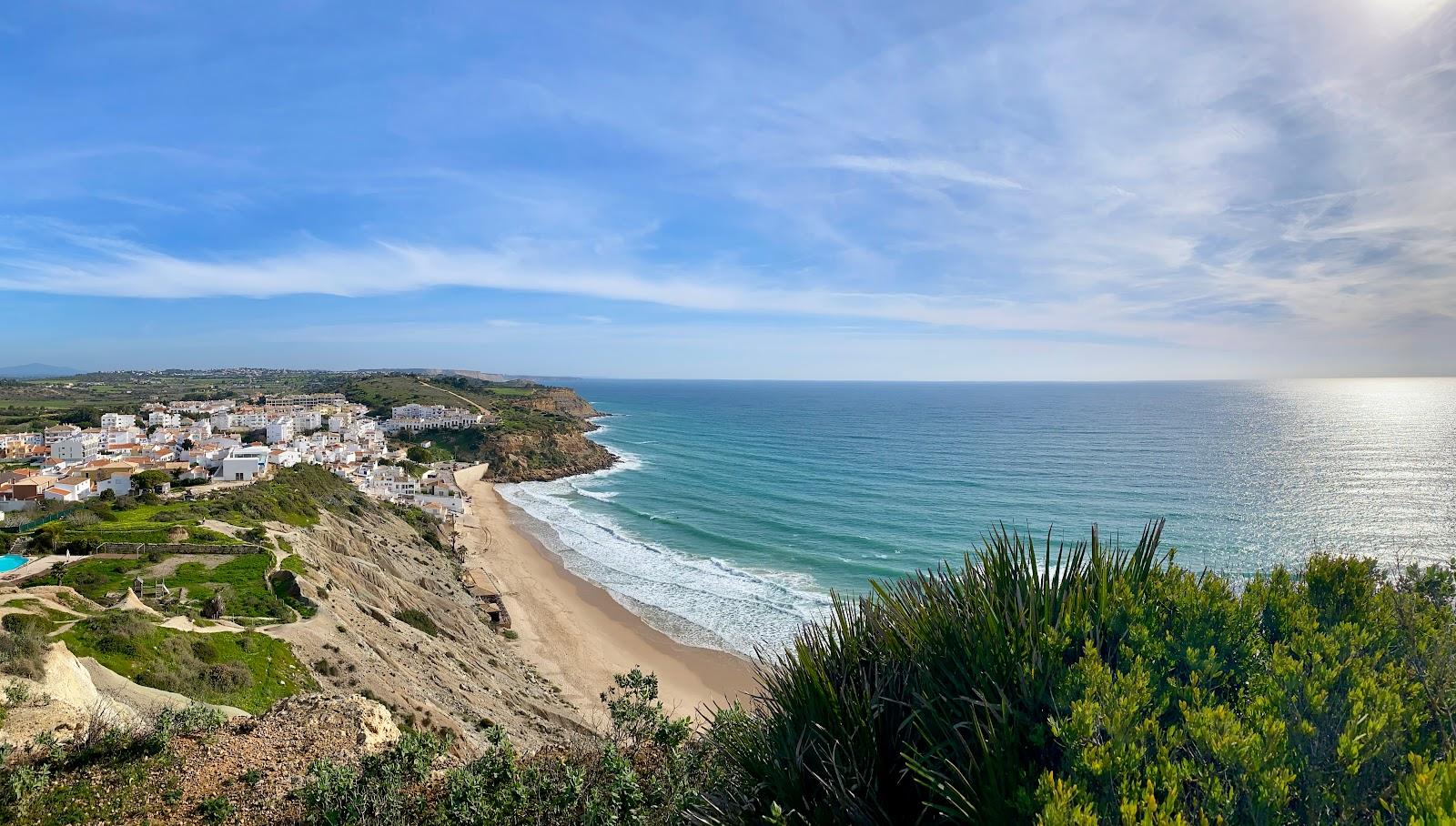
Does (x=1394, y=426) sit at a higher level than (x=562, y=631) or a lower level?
higher

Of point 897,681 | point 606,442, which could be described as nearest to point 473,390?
point 606,442

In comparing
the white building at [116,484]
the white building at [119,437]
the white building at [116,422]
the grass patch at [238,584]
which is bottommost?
the white building at [116,484]

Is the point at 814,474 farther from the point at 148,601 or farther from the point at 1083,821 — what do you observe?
the point at 1083,821

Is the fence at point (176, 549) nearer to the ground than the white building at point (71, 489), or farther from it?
farther from it

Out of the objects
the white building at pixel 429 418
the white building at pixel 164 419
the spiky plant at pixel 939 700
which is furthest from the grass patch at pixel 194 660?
the white building at pixel 164 419

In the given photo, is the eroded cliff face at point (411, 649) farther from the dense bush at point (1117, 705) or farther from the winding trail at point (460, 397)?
the winding trail at point (460, 397)

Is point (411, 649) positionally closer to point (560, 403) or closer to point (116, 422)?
point (116, 422)

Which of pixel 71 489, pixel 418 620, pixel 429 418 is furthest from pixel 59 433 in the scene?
pixel 418 620
